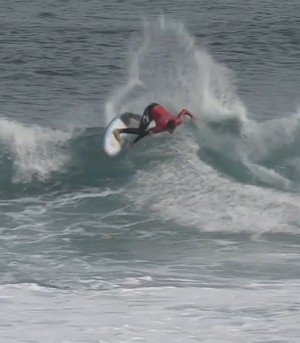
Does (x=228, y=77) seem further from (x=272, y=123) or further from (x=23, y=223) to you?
(x=23, y=223)

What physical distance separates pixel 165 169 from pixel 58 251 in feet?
13.9

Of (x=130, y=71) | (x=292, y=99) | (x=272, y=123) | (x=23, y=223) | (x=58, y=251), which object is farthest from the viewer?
(x=130, y=71)

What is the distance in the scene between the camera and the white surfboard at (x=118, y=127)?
21.4m

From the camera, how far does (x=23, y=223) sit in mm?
19672

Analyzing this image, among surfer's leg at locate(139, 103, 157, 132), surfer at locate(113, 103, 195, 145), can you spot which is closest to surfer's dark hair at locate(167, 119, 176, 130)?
surfer at locate(113, 103, 195, 145)

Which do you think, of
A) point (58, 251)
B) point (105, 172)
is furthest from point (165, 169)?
point (58, 251)

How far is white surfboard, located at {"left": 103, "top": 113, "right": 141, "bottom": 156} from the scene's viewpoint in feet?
70.2

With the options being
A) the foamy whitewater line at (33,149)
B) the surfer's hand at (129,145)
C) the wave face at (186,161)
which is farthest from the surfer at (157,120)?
the foamy whitewater line at (33,149)

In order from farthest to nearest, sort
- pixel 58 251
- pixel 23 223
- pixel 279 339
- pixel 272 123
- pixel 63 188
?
1. pixel 272 123
2. pixel 63 188
3. pixel 23 223
4. pixel 58 251
5. pixel 279 339

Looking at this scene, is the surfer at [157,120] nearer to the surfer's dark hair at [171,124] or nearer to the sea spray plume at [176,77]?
the surfer's dark hair at [171,124]

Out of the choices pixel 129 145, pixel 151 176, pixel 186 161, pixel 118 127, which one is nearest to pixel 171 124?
pixel 118 127

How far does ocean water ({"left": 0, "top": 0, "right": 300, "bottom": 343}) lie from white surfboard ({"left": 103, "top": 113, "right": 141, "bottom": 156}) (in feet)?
1.81

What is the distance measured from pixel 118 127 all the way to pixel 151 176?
1.10 m

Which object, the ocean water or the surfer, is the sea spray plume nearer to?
the ocean water
